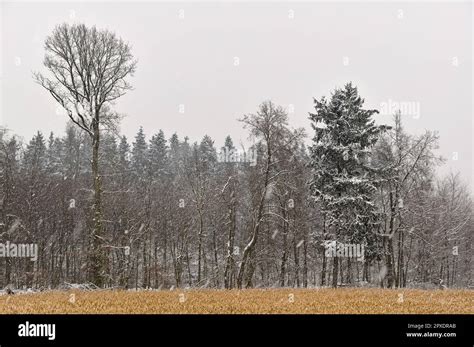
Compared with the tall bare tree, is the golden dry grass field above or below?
below

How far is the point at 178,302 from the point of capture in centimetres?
1248

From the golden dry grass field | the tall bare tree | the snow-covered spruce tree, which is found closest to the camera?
the golden dry grass field

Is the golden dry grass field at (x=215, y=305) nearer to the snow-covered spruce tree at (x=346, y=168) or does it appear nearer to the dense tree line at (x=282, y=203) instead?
the dense tree line at (x=282, y=203)

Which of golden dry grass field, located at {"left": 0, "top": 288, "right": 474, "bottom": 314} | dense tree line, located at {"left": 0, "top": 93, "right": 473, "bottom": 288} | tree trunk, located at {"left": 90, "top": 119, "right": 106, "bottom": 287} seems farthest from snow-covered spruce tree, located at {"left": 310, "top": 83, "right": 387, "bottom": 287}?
golden dry grass field, located at {"left": 0, "top": 288, "right": 474, "bottom": 314}

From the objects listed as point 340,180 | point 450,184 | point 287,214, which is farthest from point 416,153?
point 450,184

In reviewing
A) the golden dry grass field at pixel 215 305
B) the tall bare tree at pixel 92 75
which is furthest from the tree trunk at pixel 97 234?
the golden dry grass field at pixel 215 305

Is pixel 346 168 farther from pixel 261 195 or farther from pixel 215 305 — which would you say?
pixel 215 305

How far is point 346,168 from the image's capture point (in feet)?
109

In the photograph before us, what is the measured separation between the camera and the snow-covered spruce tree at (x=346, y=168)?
3203 centimetres

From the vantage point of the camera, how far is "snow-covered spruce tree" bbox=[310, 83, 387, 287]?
105 feet

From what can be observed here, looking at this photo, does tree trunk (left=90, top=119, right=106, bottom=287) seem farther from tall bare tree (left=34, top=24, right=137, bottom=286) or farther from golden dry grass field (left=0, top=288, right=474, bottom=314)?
golden dry grass field (left=0, top=288, right=474, bottom=314)

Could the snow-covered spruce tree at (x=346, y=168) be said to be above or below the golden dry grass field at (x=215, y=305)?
above
